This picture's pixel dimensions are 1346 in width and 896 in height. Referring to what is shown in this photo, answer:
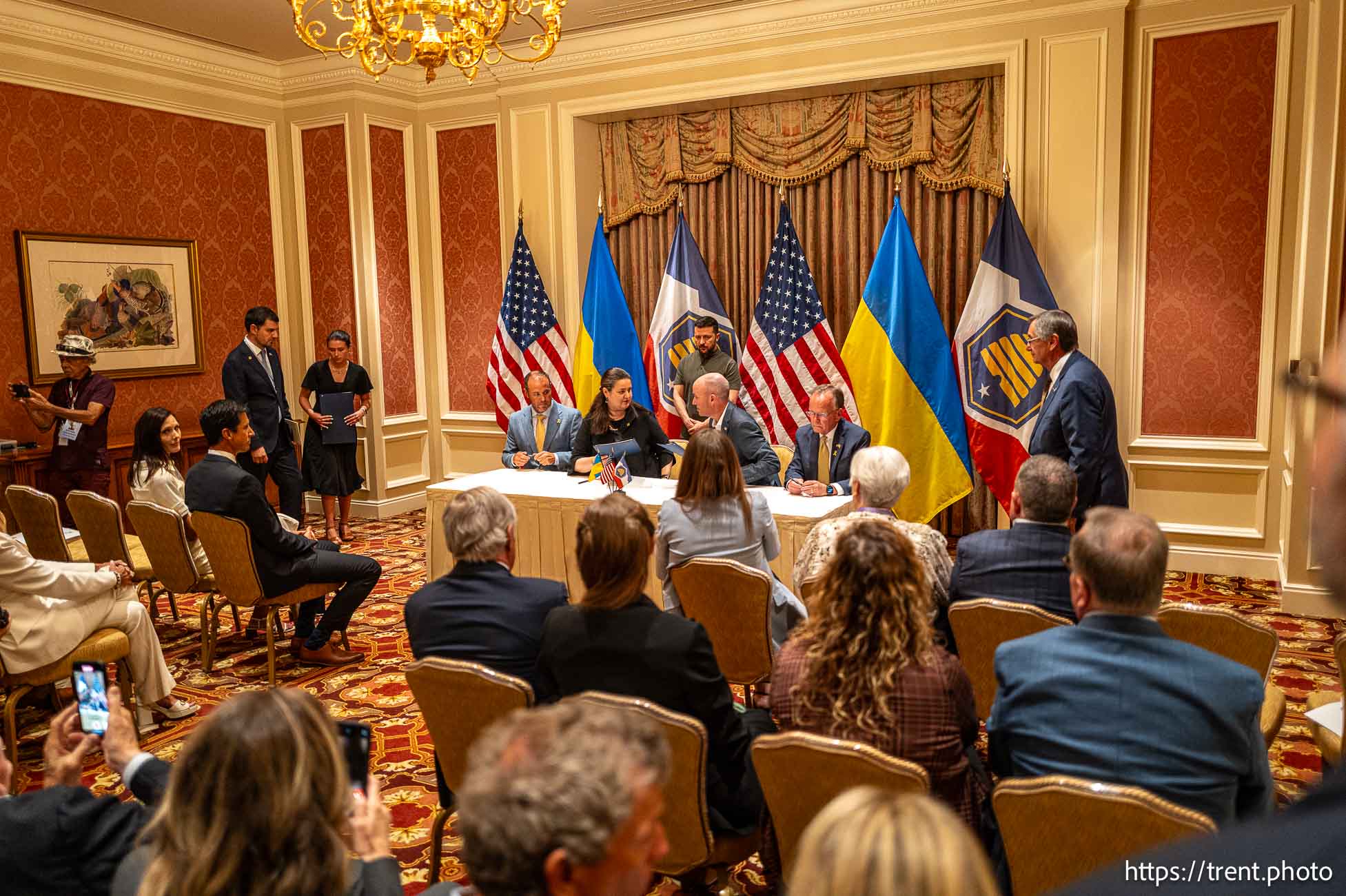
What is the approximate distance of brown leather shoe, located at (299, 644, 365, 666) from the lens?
4.95m

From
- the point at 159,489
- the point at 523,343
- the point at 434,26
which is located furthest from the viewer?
the point at 523,343

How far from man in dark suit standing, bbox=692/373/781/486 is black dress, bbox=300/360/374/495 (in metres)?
3.28

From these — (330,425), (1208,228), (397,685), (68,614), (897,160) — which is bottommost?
(397,685)

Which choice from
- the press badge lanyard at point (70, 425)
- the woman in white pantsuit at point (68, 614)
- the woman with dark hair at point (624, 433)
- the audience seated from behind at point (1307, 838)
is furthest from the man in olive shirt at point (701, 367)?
the audience seated from behind at point (1307, 838)

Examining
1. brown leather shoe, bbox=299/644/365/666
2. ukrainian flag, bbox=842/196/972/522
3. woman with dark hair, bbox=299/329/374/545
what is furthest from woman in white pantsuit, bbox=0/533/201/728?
ukrainian flag, bbox=842/196/972/522

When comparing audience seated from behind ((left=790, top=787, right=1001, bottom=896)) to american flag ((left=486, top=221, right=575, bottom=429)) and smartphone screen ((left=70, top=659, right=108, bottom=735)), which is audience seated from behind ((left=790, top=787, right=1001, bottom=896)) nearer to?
smartphone screen ((left=70, top=659, right=108, bottom=735))

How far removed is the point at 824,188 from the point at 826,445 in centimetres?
272

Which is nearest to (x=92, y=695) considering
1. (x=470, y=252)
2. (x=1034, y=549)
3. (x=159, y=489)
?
(x=1034, y=549)

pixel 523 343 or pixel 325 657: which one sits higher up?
pixel 523 343

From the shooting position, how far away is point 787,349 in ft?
21.8

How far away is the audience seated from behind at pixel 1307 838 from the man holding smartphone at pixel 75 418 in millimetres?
6962

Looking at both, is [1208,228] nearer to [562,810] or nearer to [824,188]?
[824,188]

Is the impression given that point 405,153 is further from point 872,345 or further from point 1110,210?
point 1110,210

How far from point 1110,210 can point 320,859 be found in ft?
19.6
